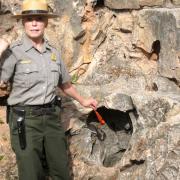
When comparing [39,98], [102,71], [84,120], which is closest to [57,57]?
[39,98]

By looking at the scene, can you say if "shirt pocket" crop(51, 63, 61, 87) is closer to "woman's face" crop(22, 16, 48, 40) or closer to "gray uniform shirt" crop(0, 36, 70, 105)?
"gray uniform shirt" crop(0, 36, 70, 105)

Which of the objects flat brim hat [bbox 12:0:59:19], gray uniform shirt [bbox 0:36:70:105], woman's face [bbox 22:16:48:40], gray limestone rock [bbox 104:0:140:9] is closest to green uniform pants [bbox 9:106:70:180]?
gray uniform shirt [bbox 0:36:70:105]

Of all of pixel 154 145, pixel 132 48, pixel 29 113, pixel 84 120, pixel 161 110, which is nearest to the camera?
pixel 29 113

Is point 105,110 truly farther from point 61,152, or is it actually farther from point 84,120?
point 61,152

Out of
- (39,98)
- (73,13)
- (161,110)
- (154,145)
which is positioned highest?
(73,13)

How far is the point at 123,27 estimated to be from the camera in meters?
7.25

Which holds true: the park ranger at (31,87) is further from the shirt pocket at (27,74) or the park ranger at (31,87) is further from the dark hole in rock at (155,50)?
the dark hole in rock at (155,50)

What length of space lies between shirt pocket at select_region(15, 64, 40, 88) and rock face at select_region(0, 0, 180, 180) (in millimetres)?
1596

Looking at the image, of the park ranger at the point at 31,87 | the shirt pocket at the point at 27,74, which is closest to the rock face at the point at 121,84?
the park ranger at the point at 31,87

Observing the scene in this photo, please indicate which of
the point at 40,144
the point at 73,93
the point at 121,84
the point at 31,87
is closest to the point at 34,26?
the point at 31,87

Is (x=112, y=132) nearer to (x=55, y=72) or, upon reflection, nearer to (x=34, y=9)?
(x=55, y=72)

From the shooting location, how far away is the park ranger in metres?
4.90

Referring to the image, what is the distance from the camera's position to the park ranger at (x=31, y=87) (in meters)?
4.90

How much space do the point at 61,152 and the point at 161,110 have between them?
1698 millimetres
